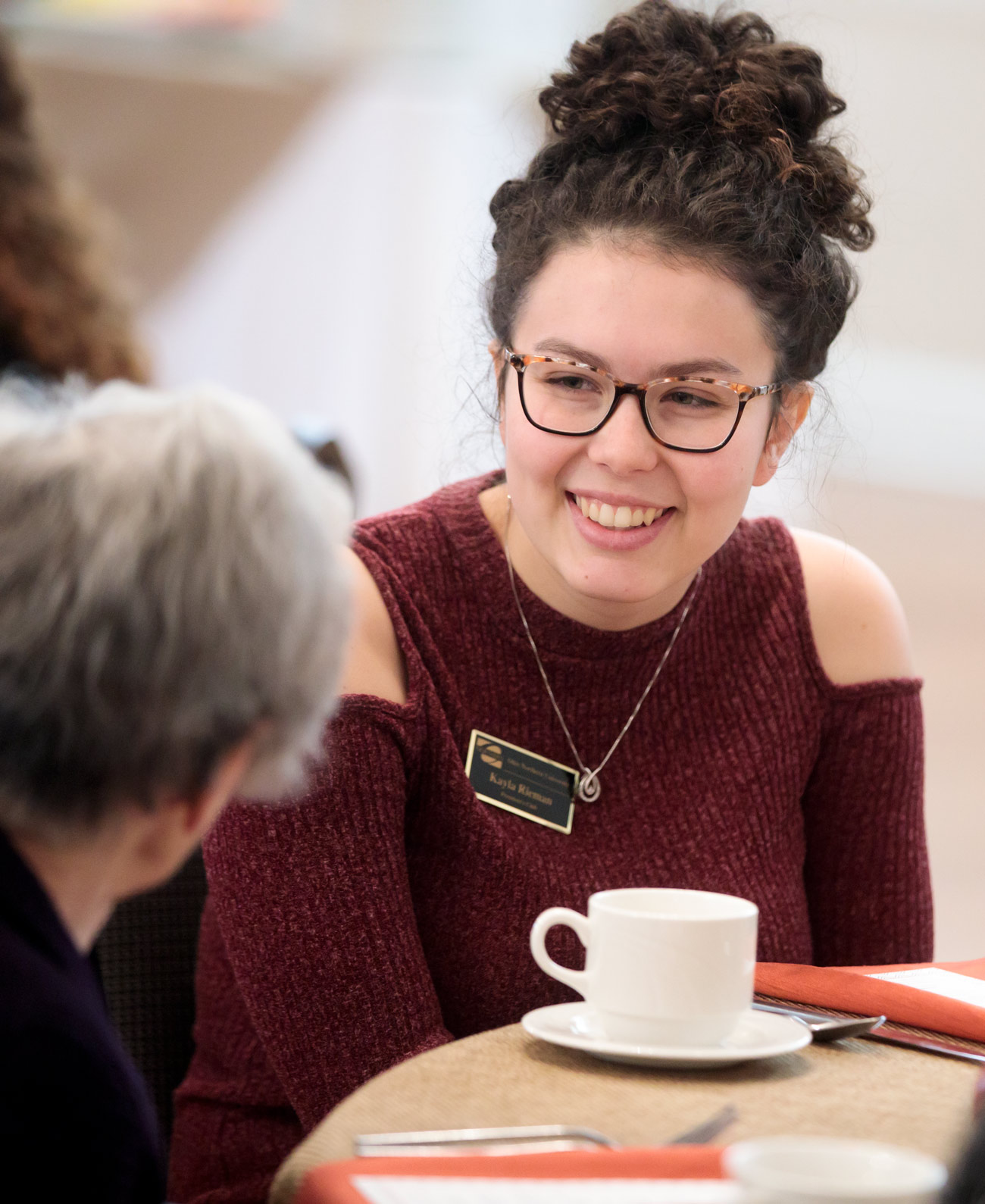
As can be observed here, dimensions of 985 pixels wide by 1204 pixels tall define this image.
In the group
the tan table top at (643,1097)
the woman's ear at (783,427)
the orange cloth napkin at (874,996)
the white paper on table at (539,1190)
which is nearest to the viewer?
the white paper on table at (539,1190)

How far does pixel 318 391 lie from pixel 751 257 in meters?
3.51

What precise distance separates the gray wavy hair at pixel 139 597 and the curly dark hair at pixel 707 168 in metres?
0.68

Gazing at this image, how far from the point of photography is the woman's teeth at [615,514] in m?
1.35

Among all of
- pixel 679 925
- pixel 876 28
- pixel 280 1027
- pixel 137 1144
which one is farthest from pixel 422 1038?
pixel 876 28

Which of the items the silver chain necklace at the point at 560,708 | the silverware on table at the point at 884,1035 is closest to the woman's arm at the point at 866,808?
the silver chain necklace at the point at 560,708

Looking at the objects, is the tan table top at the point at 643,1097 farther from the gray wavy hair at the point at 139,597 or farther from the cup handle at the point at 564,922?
the gray wavy hair at the point at 139,597

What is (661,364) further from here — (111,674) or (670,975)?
(111,674)

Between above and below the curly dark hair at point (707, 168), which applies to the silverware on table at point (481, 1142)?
below

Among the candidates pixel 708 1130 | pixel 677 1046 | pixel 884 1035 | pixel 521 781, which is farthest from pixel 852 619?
pixel 708 1130

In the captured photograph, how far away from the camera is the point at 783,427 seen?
146cm

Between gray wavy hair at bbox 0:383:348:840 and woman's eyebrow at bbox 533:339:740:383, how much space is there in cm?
Result: 58

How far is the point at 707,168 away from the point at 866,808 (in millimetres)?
654

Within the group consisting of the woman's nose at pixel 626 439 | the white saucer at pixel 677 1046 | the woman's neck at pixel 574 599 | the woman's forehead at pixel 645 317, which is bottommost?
the white saucer at pixel 677 1046

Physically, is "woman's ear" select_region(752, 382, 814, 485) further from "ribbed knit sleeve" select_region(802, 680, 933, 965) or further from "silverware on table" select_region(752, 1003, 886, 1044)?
"silverware on table" select_region(752, 1003, 886, 1044)
